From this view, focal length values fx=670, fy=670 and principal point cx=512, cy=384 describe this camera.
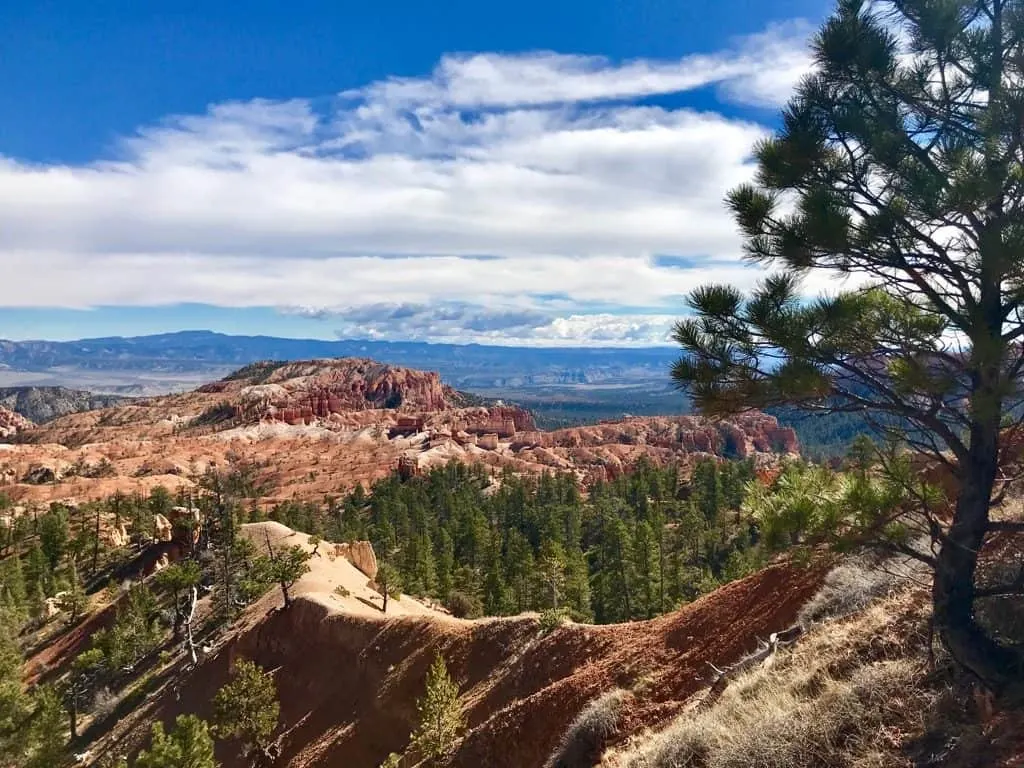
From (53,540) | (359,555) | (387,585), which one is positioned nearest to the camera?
(387,585)

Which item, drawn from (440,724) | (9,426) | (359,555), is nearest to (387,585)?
(359,555)

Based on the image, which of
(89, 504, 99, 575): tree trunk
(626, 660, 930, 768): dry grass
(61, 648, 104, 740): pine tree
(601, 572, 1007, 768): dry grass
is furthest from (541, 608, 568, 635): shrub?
(89, 504, 99, 575): tree trunk

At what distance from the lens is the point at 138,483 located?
96.2 metres

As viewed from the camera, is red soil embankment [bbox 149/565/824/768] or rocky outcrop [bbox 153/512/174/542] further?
rocky outcrop [bbox 153/512/174/542]

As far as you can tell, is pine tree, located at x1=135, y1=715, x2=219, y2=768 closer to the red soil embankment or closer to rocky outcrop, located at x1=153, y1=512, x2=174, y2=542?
the red soil embankment

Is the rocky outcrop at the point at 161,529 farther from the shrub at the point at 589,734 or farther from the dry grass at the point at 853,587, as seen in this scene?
the dry grass at the point at 853,587

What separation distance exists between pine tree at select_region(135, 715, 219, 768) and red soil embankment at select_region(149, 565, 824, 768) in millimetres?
5253

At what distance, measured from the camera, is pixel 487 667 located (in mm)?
23016

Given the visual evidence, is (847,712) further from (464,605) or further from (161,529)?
(161,529)

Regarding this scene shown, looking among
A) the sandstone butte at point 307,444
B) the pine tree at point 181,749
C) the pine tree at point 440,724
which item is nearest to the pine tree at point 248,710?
the pine tree at point 181,749

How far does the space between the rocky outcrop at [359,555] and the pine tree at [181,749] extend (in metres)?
26.5

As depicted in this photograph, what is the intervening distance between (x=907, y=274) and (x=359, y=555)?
47.4m

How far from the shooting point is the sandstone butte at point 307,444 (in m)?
116

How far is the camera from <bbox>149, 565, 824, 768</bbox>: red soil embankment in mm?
15289
